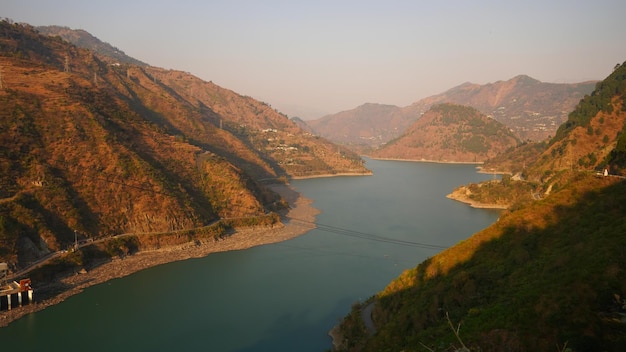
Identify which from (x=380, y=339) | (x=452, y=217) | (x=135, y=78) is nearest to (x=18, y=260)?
(x=380, y=339)

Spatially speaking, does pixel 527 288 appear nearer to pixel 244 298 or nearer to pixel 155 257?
pixel 244 298

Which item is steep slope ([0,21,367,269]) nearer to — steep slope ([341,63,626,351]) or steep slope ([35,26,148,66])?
steep slope ([341,63,626,351])

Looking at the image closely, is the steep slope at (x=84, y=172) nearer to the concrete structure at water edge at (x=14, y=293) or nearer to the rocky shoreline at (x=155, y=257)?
the concrete structure at water edge at (x=14, y=293)

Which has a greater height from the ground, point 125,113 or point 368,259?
point 125,113

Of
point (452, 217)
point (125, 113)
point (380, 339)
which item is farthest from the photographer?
point (452, 217)

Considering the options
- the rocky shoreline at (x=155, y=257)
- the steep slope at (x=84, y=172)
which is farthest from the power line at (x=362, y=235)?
the steep slope at (x=84, y=172)

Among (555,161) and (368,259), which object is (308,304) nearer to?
(368,259)

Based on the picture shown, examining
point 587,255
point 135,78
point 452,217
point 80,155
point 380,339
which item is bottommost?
point 452,217

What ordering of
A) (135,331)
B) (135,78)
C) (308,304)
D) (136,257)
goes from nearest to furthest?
(135,331) → (308,304) → (136,257) → (135,78)
